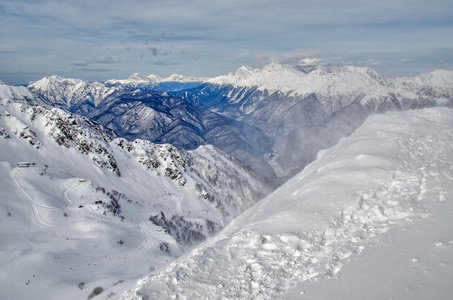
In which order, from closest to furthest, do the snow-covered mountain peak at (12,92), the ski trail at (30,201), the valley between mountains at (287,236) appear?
the valley between mountains at (287,236) → the ski trail at (30,201) → the snow-covered mountain peak at (12,92)

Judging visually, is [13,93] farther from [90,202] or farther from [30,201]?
[30,201]

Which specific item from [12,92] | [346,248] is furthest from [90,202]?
[12,92]

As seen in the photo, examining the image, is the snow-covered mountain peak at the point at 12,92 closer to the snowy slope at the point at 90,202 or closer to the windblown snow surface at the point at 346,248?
the snowy slope at the point at 90,202

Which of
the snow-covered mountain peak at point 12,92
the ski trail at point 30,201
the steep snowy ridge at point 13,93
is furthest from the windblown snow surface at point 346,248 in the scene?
the snow-covered mountain peak at point 12,92

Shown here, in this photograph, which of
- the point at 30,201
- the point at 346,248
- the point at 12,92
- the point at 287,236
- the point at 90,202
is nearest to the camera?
the point at 346,248

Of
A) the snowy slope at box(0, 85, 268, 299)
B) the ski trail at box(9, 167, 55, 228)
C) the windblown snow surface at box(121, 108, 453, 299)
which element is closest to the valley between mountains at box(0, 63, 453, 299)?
the windblown snow surface at box(121, 108, 453, 299)

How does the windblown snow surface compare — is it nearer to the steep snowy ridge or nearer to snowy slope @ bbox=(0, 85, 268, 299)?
snowy slope @ bbox=(0, 85, 268, 299)
